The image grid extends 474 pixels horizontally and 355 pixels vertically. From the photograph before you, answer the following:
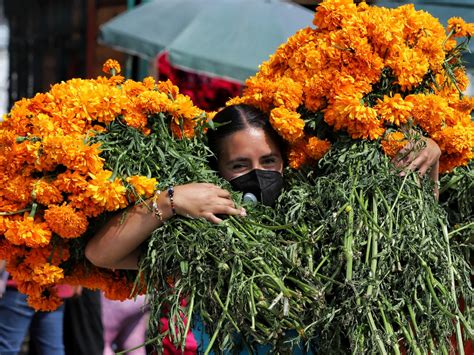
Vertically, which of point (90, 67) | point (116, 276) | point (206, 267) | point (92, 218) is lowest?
point (90, 67)

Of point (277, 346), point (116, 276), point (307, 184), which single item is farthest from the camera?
point (116, 276)

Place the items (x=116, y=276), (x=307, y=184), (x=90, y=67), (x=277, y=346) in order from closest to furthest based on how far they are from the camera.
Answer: (x=277, y=346), (x=307, y=184), (x=116, y=276), (x=90, y=67)

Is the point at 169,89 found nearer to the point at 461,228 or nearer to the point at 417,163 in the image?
the point at 417,163

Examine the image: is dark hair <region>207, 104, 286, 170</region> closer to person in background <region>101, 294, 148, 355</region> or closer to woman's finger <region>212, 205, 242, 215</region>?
woman's finger <region>212, 205, 242, 215</region>

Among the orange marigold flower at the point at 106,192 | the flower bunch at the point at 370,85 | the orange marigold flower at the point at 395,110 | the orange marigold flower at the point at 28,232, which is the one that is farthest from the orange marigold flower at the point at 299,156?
the orange marigold flower at the point at 28,232

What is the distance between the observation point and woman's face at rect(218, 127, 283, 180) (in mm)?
3371

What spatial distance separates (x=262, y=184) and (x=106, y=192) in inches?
22.5

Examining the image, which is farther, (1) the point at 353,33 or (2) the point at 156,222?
(1) the point at 353,33

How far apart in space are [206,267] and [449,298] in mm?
771

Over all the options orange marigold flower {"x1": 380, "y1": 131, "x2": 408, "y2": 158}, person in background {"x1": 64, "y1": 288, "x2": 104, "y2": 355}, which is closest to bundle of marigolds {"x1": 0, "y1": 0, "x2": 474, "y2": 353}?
orange marigold flower {"x1": 380, "y1": 131, "x2": 408, "y2": 158}

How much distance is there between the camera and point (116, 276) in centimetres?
346

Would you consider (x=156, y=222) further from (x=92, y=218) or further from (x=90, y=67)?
(x=90, y=67)

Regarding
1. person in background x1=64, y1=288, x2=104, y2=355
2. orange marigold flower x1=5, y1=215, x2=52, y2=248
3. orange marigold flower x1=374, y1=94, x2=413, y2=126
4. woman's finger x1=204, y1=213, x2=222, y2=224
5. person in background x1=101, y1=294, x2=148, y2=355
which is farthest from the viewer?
person in background x1=64, y1=288, x2=104, y2=355

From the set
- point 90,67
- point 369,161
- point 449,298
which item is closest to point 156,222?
point 369,161
